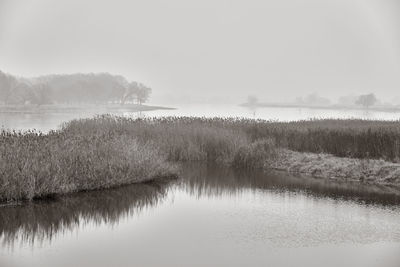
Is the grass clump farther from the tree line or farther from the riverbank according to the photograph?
the tree line

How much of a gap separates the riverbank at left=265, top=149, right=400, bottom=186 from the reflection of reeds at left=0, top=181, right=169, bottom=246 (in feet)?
26.0

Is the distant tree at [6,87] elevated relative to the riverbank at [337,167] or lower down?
elevated

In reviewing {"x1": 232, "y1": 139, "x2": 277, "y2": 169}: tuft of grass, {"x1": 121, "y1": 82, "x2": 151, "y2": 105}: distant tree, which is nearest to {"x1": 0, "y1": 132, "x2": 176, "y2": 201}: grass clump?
{"x1": 232, "y1": 139, "x2": 277, "y2": 169}: tuft of grass

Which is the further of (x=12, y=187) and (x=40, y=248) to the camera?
(x=12, y=187)

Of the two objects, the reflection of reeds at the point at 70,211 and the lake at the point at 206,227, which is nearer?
the lake at the point at 206,227

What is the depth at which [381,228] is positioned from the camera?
1312 centimetres

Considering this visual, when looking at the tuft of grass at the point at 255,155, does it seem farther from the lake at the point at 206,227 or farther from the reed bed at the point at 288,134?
the lake at the point at 206,227

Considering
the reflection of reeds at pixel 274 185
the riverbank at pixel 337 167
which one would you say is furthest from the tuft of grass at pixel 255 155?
the reflection of reeds at pixel 274 185

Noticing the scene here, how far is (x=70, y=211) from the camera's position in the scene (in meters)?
14.0

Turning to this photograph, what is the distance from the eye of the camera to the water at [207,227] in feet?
33.6

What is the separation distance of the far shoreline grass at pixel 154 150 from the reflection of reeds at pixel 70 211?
0.68 meters

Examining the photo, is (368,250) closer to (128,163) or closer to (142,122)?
(128,163)

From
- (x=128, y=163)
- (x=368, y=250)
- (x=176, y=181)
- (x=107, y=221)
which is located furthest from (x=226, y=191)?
(x=368, y=250)

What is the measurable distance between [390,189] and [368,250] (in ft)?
28.0
